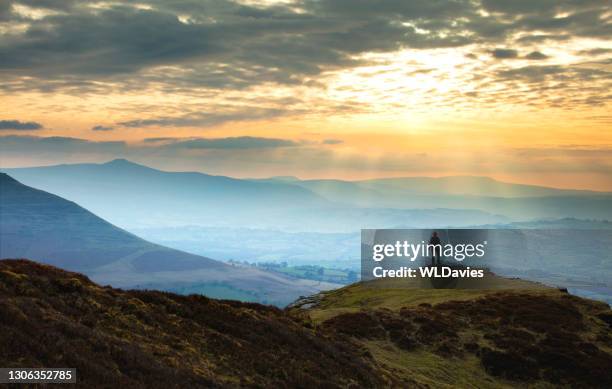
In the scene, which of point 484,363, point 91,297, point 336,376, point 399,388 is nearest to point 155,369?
point 91,297

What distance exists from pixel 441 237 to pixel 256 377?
56.9 m

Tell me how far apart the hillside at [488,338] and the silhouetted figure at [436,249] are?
11.6 meters

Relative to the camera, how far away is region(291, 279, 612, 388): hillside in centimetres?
4491

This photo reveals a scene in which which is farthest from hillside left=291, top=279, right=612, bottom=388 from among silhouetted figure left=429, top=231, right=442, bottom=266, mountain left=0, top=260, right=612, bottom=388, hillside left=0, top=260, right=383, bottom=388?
silhouetted figure left=429, top=231, right=442, bottom=266

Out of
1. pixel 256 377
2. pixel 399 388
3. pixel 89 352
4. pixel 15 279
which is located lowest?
pixel 399 388

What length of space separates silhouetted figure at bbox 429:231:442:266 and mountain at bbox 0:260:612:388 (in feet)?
28.5

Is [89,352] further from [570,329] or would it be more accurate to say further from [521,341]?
[570,329]

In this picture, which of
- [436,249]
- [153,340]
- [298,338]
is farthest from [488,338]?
[153,340]

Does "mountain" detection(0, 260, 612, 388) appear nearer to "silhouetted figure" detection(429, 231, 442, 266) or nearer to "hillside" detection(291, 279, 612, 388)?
"hillside" detection(291, 279, 612, 388)

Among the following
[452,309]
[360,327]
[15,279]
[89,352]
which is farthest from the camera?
[452,309]

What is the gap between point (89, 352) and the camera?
2105cm

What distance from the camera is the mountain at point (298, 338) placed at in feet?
70.6

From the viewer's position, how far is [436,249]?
77562 millimetres

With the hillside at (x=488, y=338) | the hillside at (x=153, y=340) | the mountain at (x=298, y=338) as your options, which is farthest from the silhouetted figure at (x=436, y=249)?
the hillside at (x=153, y=340)
